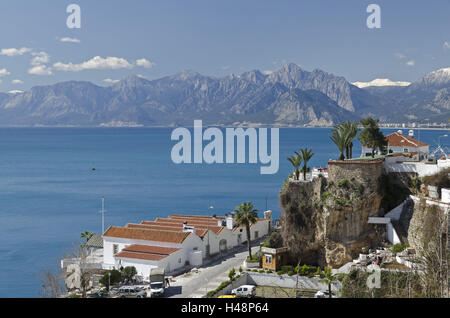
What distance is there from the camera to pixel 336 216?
37.6 meters

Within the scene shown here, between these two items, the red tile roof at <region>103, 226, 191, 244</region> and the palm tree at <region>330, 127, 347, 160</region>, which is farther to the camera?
the red tile roof at <region>103, 226, 191, 244</region>

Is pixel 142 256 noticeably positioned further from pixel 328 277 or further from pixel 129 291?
pixel 328 277

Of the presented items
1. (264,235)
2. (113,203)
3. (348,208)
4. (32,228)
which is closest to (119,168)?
(113,203)

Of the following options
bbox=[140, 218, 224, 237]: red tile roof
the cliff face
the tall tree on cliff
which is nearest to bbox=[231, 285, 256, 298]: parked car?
the cliff face

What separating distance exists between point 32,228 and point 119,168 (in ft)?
219

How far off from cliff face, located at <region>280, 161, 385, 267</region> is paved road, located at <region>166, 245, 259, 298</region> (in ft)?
18.9

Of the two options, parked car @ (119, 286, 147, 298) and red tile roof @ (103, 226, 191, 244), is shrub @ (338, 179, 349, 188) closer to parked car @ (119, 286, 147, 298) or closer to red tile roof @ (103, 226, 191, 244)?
red tile roof @ (103, 226, 191, 244)

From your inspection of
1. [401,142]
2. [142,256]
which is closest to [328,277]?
[142,256]

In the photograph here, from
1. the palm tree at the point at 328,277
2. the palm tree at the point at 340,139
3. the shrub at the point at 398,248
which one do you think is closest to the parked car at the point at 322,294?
the palm tree at the point at 328,277

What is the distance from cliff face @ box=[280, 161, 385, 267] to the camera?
37.3 m

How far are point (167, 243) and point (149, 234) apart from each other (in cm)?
259

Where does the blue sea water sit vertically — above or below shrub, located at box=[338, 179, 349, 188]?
below
